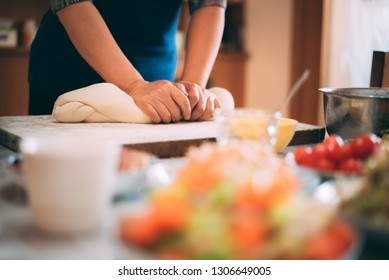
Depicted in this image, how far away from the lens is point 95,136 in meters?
1.06

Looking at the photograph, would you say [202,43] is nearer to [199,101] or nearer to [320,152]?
[199,101]

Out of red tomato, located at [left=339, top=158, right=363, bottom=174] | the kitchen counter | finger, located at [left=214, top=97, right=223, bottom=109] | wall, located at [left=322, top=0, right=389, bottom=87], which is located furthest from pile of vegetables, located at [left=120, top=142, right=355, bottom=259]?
wall, located at [left=322, top=0, right=389, bottom=87]

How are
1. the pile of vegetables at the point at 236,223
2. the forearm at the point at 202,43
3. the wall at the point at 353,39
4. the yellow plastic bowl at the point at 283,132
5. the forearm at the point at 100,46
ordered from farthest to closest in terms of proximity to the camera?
the wall at the point at 353,39 < the forearm at the point at 202,43 < the forearm at the point at 100,46 < the yellow plastic bowl at the point at 283,132 < the pile of vegetables at the point at 236,223

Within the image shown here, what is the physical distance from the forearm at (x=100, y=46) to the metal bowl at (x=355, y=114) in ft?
1.66

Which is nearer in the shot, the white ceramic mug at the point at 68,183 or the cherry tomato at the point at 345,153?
the white ceramic mug at the point at 68,183

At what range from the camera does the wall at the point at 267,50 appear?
3.82 metres

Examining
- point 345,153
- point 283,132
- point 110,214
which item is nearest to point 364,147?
point 345,153

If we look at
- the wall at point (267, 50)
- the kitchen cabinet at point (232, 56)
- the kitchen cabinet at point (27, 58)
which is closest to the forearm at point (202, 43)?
the kitchen cabinet at point (27, 58)

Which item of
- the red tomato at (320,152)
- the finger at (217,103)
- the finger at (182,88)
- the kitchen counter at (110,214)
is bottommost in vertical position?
the kitchen counter at (110,214)

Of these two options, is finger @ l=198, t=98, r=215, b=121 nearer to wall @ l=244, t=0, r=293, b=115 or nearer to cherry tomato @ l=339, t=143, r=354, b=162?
cherry tomato @ l=339, t=143, r=354, b=162

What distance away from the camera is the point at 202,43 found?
62.8 inches

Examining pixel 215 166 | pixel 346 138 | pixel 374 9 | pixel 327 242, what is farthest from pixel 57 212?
pixel 374 9

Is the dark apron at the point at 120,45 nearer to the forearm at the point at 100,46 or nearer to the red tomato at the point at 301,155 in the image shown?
the forearm at the point at 100,46

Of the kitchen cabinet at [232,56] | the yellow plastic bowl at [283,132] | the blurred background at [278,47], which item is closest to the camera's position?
the yellow plastic bowl at [283,132]
